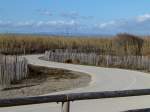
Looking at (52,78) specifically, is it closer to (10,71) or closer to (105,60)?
(10,71)

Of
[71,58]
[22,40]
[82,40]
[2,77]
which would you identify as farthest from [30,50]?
[2,77]

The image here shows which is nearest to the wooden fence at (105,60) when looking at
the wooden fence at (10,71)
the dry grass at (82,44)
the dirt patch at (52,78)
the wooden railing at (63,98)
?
the dirt patch at (52,78)

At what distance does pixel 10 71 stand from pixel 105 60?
19146 mm

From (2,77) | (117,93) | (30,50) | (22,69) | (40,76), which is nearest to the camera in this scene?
(117,93)

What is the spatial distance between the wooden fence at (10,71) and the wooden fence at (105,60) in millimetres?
13866

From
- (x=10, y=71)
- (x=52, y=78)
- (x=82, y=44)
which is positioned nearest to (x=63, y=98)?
(x=10, y=71)

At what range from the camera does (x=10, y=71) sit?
85.8 ft

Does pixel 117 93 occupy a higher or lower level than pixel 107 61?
higher

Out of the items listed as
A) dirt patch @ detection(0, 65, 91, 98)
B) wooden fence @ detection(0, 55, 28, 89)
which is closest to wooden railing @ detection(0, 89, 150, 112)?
wooden fence @ detection(0, 55, 28, 89)

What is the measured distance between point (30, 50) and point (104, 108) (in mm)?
53580

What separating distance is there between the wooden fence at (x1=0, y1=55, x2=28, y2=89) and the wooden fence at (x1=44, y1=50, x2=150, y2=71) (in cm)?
1387

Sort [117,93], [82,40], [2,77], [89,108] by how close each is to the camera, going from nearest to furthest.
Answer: [117,93] < [89,108] < [2,77] < [82,40]

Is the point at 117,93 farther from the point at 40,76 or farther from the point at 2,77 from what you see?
the point at 40,76

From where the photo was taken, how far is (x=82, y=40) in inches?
3068
